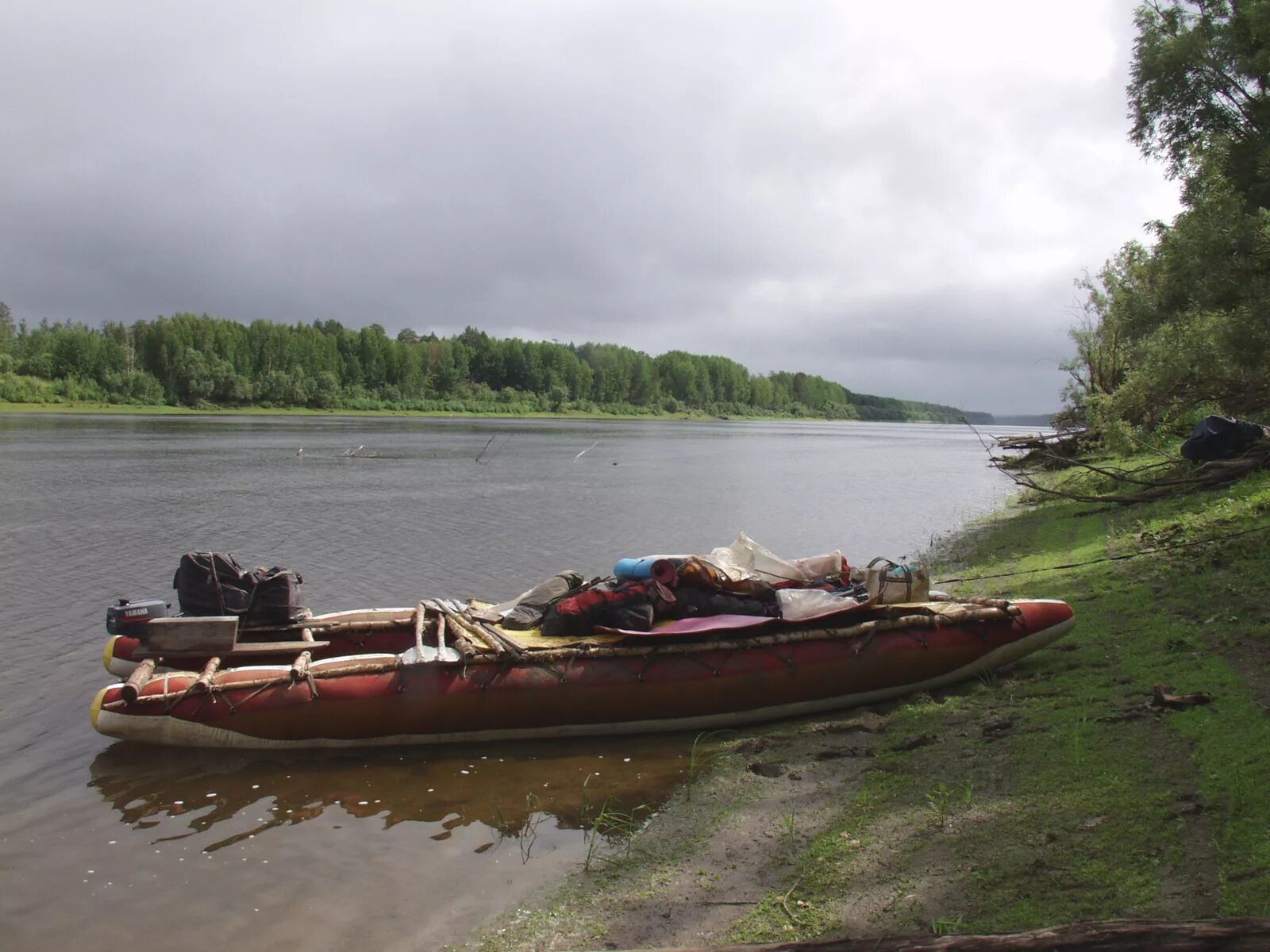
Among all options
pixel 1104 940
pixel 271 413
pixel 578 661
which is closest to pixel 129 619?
pixel 578 661

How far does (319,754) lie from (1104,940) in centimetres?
705

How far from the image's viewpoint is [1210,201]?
10.6 m

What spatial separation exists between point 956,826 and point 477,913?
10.3ft

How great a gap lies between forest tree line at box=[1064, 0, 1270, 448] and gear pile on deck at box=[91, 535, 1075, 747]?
14.8ft

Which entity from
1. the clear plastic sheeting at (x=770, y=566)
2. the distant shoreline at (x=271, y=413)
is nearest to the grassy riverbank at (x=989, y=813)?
the clear plastic sheeting at (x=770, y=566)

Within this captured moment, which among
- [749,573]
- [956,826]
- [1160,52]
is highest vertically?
[1160,52]

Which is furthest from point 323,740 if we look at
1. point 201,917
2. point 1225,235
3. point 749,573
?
point 1225,235

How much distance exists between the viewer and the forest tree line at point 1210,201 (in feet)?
32.0

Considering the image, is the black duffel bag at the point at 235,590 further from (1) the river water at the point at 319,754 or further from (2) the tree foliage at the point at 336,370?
(2) the tree foliage at the point at 336,370

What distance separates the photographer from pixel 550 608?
9.51 m

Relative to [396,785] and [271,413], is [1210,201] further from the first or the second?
[271,413]

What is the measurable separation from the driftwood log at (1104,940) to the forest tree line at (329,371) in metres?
109

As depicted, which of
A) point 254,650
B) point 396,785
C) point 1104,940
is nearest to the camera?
point 1104,940

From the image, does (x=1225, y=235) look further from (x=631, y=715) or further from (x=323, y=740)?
(x=323, y=740)
